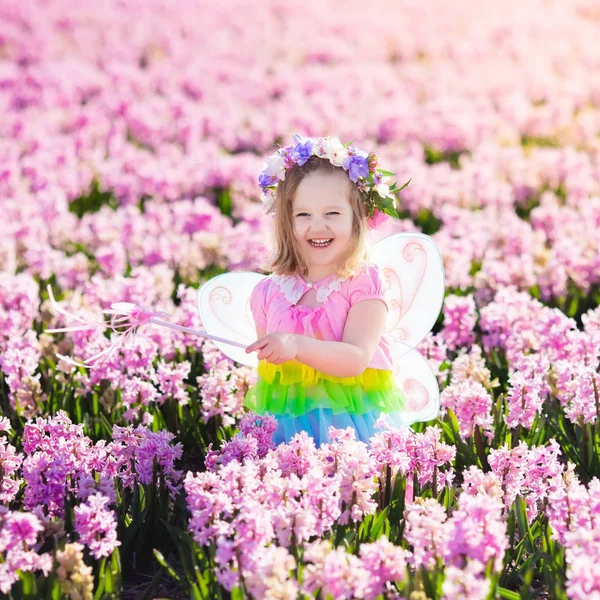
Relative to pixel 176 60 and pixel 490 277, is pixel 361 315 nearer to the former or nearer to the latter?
pixel 490 277

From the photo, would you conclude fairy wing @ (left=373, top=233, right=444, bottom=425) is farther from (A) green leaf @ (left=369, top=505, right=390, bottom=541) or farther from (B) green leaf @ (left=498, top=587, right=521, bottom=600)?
(B) green leaf @ (left=498, top=587, right=521, bottom=600)

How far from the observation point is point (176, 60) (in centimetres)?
1644

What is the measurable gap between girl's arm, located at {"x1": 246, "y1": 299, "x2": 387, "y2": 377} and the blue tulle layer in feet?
0.62

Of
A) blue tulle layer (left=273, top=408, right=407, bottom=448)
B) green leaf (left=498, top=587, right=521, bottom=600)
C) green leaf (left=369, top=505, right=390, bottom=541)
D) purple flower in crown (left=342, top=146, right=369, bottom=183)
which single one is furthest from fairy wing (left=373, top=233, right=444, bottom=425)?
green leaf (left=498, top=587, right=521, bottom=600)

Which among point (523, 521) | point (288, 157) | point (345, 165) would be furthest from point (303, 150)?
point (523, 521)

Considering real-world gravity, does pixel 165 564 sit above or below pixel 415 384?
below

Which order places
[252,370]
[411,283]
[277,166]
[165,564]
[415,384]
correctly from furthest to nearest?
1. [252,370]
2. [411,283]
3. [415,384]
4. [277,166]
5. [165,564]

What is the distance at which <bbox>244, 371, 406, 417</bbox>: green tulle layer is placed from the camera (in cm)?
399

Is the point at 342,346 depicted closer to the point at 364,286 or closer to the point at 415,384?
the point at 364,286

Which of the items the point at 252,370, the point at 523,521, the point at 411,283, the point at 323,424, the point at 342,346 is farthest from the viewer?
the point at 252,370

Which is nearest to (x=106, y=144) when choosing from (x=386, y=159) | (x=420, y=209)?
(x=386, y=159)

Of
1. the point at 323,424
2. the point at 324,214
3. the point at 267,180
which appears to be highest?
the point at 267,180

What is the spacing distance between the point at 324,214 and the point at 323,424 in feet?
2.81

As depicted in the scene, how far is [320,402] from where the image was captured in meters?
3.97
